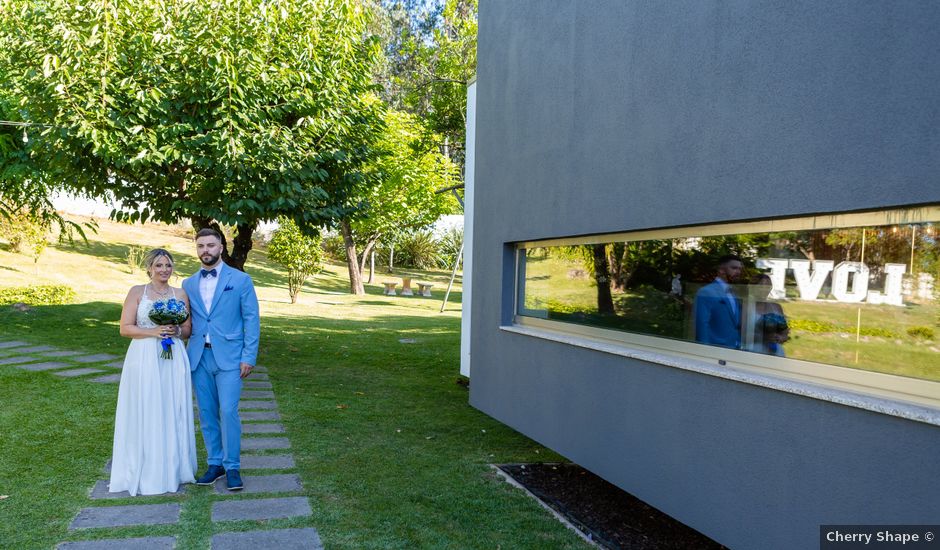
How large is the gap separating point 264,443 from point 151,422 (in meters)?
1.60

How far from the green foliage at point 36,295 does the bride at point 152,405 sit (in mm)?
13696

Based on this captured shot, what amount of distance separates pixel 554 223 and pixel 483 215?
178cm

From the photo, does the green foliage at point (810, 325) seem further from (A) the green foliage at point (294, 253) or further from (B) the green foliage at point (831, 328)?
(A) the green foliage at point (294, 253)

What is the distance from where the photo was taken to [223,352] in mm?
5133

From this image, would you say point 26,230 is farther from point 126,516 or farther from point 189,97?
point 126,516

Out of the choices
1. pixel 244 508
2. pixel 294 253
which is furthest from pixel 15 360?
pixel 294 253

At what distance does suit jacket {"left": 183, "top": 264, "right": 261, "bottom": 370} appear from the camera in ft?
16.9

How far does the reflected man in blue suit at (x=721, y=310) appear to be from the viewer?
377 centimetres

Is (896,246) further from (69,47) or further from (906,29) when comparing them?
(69,47)

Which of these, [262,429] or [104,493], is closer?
[104,493]

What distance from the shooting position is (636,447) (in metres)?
4.32

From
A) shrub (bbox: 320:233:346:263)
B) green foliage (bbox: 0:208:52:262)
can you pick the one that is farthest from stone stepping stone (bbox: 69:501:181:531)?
shrub (bbox: 320:233:346:263)

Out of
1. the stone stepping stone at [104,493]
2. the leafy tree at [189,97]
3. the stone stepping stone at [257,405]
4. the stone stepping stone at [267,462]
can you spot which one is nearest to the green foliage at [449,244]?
the leafy tree at [189,97]

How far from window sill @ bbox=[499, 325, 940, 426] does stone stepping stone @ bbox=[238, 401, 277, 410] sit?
446cm
